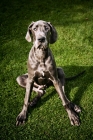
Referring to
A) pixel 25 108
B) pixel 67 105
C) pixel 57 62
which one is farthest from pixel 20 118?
pixel 57 62

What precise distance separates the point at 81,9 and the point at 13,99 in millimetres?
4795

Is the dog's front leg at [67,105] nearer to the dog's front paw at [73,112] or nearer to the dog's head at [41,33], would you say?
the dog's front paw at [73,112]

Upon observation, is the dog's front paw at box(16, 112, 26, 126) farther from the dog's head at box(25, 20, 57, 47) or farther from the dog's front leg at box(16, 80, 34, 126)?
the dog's head at box(25, 20, 57, 47)

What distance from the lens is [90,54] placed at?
6.08 m

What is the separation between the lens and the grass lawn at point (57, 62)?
4.11 m

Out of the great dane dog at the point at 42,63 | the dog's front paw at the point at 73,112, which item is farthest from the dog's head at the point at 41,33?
the dog's front paw at the point at 73,112

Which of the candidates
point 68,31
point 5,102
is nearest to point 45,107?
point 5,102

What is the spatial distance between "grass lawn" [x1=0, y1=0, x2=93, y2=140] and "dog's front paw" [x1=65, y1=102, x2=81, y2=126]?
86 mm

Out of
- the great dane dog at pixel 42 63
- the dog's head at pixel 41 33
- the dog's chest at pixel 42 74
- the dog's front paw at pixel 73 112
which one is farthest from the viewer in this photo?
the dog's front paw at pixel 73 112

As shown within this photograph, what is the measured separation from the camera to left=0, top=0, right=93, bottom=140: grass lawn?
4.11m

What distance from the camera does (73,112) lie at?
4262mm

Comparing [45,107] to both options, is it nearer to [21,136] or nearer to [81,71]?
[21,136]

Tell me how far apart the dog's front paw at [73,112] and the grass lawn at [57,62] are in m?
0.09

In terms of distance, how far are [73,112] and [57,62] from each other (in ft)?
6.00
